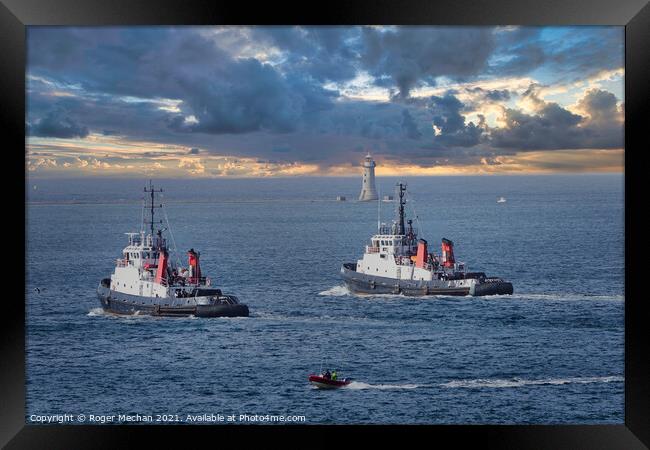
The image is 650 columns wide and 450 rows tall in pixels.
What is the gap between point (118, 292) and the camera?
2247 cm

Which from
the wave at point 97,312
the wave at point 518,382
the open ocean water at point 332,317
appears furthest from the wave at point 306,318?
the wave at point 97,312

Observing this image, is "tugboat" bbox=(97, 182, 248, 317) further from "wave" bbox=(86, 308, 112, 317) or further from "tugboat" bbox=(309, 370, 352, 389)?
"tugboat" bbox=(309, 370, 352, 389)

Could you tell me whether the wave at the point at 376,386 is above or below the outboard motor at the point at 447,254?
below

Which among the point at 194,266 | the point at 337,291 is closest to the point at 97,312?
the point at 194,266

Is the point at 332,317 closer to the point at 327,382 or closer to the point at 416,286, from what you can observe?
the point at 327,382

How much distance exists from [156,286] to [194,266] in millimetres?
1013

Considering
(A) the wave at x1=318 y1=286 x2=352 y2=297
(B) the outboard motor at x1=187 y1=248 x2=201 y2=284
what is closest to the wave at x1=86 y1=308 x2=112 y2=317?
(B) the outboard motor at x1=187 y1=248 x2=201 y2=284

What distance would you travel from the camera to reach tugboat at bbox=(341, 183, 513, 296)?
23969 millimetres

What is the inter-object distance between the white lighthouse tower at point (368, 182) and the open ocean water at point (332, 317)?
0.94 ft

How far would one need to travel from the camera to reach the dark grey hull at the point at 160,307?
21.9 meters

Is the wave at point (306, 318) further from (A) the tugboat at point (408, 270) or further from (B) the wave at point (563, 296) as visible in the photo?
(B) the wave at point (563, 296)

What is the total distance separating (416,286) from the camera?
82.6 feet

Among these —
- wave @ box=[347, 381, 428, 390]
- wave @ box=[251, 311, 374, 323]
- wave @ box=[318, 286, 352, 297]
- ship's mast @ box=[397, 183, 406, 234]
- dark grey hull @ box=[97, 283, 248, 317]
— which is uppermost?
ship's mast @ box=[397, 183, 406, 234]

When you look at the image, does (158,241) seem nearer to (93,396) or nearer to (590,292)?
(93,396)
